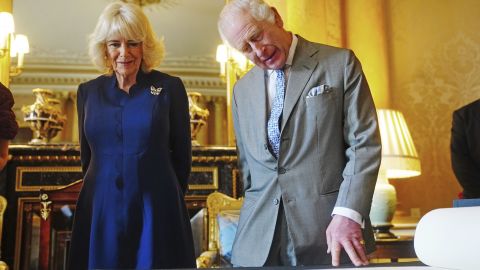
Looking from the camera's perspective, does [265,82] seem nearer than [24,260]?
Yes

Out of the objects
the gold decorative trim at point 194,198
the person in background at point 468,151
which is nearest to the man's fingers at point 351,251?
the person in background at point 468,151

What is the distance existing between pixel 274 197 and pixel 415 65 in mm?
3056

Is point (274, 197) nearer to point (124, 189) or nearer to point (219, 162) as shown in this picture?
point (124, 189)

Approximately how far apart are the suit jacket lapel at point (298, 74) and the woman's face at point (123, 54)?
0.56 metres

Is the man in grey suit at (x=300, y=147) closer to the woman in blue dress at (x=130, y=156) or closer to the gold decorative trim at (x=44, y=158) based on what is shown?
the woman in blue dress at (x=130, y=156)

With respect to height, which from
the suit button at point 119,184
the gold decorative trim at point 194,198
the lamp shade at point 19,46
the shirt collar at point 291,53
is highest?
the lamp shade at point 19,46

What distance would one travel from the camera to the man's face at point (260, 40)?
1.40 metres

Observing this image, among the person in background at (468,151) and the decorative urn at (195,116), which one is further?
the decorative urn at (195,116)

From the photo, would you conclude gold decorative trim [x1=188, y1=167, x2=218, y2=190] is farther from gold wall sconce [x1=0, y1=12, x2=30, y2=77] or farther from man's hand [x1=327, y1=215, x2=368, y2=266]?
man's hand [x1=327, y1=215, x2=368, y2=266]

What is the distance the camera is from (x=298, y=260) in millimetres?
1266

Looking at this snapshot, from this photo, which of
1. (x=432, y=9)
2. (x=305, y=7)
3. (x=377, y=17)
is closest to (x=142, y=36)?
(x=305, y=7)

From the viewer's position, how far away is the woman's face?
5.43 ft

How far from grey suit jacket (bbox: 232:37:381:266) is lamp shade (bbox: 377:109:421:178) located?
1.80 m

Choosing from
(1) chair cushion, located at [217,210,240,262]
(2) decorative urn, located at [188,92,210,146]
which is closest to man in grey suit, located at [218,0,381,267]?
(1) chair cushion, located at [217,210,240,262]
